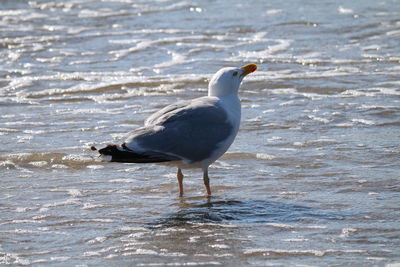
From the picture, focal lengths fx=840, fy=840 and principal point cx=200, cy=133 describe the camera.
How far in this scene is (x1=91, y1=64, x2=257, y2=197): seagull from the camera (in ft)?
19.7

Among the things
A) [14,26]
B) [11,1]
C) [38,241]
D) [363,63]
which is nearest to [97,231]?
[38,241]

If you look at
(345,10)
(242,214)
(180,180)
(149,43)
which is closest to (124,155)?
(180,180)

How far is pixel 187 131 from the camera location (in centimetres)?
627


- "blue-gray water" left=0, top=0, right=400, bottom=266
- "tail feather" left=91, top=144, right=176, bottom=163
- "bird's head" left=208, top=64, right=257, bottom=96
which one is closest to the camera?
"blue-gray water" left=0, top=0, right=400, bottom=266

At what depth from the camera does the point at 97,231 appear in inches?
218

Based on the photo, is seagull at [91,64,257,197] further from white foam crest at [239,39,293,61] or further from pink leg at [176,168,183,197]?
white foam crest at [239,39,293,61]

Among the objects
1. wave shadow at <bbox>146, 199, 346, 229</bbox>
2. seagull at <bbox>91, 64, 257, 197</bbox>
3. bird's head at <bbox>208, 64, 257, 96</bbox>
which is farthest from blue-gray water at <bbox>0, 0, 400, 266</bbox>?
bird's head at <bbox>208, 64, 257, 96</bbox>

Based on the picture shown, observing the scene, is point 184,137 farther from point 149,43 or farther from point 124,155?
point 149,43

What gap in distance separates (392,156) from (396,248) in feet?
7.44

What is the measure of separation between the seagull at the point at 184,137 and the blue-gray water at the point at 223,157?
13.7 inches

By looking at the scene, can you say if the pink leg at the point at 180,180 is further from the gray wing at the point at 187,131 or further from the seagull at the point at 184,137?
the gray wing at the point at 187,131

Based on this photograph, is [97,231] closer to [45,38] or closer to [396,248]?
[396,248]

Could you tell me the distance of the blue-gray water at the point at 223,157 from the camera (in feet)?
17.3

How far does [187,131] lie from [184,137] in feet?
0.19
